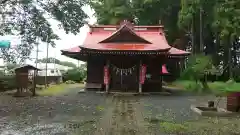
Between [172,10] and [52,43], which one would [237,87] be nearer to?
[52,43]

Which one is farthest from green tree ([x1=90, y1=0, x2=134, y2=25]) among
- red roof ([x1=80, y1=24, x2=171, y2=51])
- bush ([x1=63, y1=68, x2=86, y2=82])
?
red roof ([x1=80, y1=24, x2=171, y2=51])

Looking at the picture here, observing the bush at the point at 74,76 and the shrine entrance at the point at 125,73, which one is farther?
the bush at the point at 74,76

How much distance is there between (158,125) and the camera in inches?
379

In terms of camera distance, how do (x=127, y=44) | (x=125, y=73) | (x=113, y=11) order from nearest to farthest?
(x=125, y=73), (x=127, y=44), (x=113, y=11)

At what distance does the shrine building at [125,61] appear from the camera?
72.7 ft

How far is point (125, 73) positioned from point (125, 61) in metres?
0.83

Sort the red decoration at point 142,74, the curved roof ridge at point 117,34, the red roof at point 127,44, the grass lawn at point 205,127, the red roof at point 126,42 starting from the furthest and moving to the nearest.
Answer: the curved roof ridge at point 117,34, the red decoration at point 142,74, the red roof at point 126,42, the red roof at point 127,44, the grass lawn at point 205,127

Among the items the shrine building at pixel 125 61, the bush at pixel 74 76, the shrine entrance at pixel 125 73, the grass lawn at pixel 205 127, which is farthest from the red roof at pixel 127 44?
the bush at pixel 74 76

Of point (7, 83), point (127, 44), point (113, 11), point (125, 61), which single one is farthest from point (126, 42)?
point (113, 11)

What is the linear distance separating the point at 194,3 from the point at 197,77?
21.2 feet

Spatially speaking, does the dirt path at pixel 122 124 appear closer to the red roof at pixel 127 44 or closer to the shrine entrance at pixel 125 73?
the red roof at pixel 127 44

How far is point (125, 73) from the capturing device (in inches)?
905

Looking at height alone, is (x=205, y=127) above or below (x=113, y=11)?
below

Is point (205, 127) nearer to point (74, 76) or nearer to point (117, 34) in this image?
point (117, 34)
